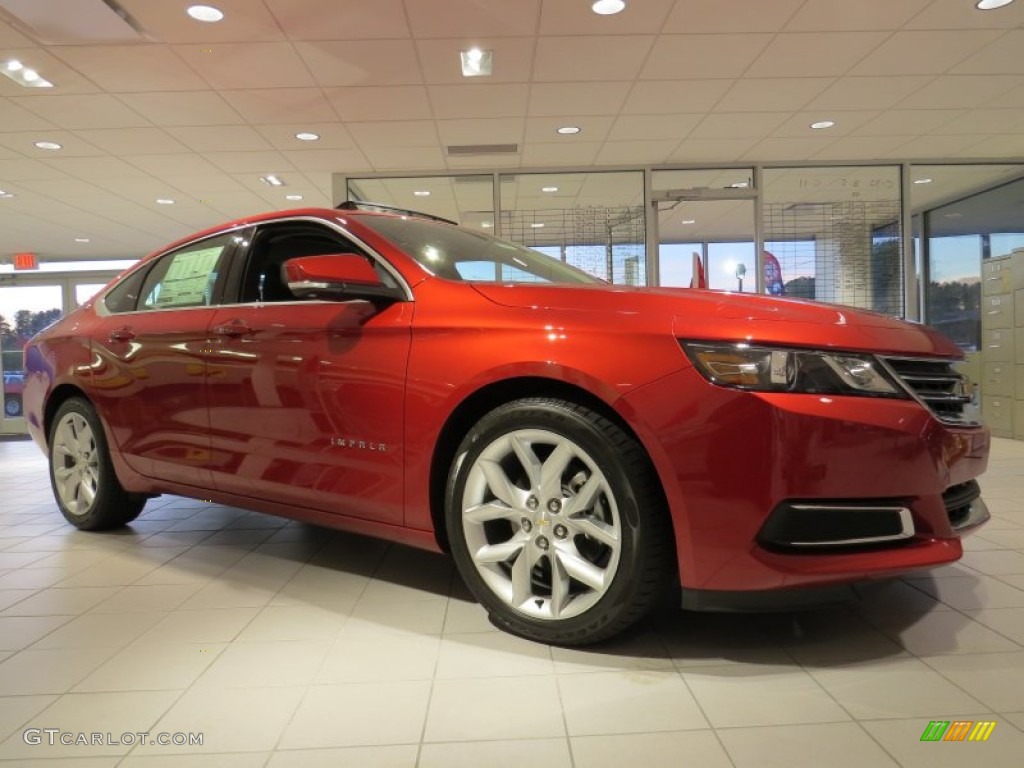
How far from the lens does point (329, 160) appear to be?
710 cm

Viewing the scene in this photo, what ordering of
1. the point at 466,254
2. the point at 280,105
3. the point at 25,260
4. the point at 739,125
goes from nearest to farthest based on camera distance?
the point at 466,254 → the point at 280,105 → the point at 739,125 → the point at 25,260

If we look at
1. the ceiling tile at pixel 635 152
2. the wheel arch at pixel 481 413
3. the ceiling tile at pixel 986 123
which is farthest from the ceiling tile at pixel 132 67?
the ceiling tile at pixel 986 123

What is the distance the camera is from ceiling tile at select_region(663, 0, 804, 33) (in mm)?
4125

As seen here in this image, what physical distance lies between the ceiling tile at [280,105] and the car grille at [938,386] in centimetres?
502

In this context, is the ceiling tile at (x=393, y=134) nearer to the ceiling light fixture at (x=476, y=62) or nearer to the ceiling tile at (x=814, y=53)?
the ceiling light fixture at (x=476, y=62)

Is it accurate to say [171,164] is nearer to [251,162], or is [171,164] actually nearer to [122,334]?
[251,162]

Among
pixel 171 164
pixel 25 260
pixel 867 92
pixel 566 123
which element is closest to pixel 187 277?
pixel 566 123

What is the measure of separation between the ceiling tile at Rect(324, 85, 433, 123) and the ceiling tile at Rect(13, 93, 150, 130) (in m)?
1.82

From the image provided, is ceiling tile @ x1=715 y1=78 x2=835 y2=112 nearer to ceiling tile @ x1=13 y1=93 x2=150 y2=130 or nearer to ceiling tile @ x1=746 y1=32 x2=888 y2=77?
ceiling tile @ x1=746 y1=32 x2=888 y2=77

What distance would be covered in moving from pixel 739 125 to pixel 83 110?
235 inches

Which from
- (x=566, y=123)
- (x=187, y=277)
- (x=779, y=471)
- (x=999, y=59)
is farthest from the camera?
(x=566, y=123)

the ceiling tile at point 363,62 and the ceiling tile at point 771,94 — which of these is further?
the ceiling tile at point 771,94

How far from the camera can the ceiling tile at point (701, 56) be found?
180 inches

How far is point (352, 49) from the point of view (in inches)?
181
